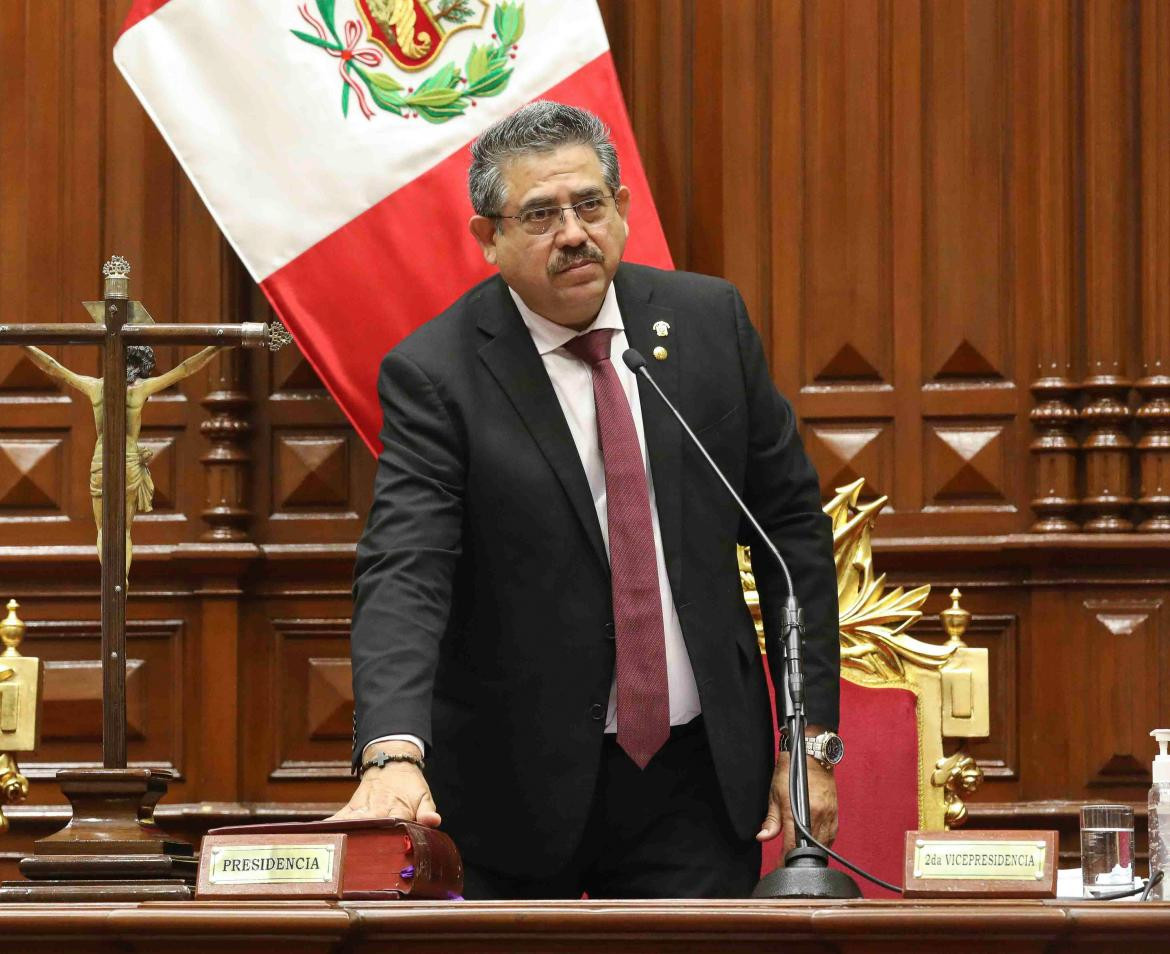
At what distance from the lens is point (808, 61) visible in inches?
148

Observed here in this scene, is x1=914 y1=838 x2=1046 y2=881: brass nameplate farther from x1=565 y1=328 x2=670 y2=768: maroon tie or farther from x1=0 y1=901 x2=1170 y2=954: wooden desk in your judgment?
x1=565 y1=328 x2=670 y2=768: maroon tie

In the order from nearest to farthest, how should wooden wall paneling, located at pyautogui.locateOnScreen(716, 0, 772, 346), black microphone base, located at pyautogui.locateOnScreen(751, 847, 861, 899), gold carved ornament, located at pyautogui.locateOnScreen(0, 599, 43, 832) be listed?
black microphone base, located at pyautogui.locateOnScreen(751, 847, 861, 899) < gold carved ornament, located at pyautogui.locateOnScreen(0, 599, 43, 832) < wooden wall paneling, located at pyautogui.locateOnScreen(716, 0, 772, 346)

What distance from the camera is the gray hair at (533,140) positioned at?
2350 mm

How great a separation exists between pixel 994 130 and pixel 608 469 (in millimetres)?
1753

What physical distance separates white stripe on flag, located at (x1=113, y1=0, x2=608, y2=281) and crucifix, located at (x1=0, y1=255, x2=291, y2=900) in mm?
622

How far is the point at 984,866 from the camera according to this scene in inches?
66.7

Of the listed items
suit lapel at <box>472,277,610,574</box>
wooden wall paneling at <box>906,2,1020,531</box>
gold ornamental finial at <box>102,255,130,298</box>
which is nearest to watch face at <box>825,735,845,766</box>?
suit lapel at <box>472,277,610,574</box>

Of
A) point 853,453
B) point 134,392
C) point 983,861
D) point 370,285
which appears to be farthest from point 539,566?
point 853,453

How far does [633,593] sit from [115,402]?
813mm

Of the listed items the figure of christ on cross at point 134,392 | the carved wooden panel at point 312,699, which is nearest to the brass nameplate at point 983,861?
the figure of christ on cross at point 134,392

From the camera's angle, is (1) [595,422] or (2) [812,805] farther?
(1) [595,422]

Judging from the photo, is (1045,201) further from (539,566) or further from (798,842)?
(798,842)

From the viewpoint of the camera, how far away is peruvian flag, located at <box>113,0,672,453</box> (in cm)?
345

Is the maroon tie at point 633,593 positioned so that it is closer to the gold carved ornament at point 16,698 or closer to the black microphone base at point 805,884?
the black microphone base at point 805,884
